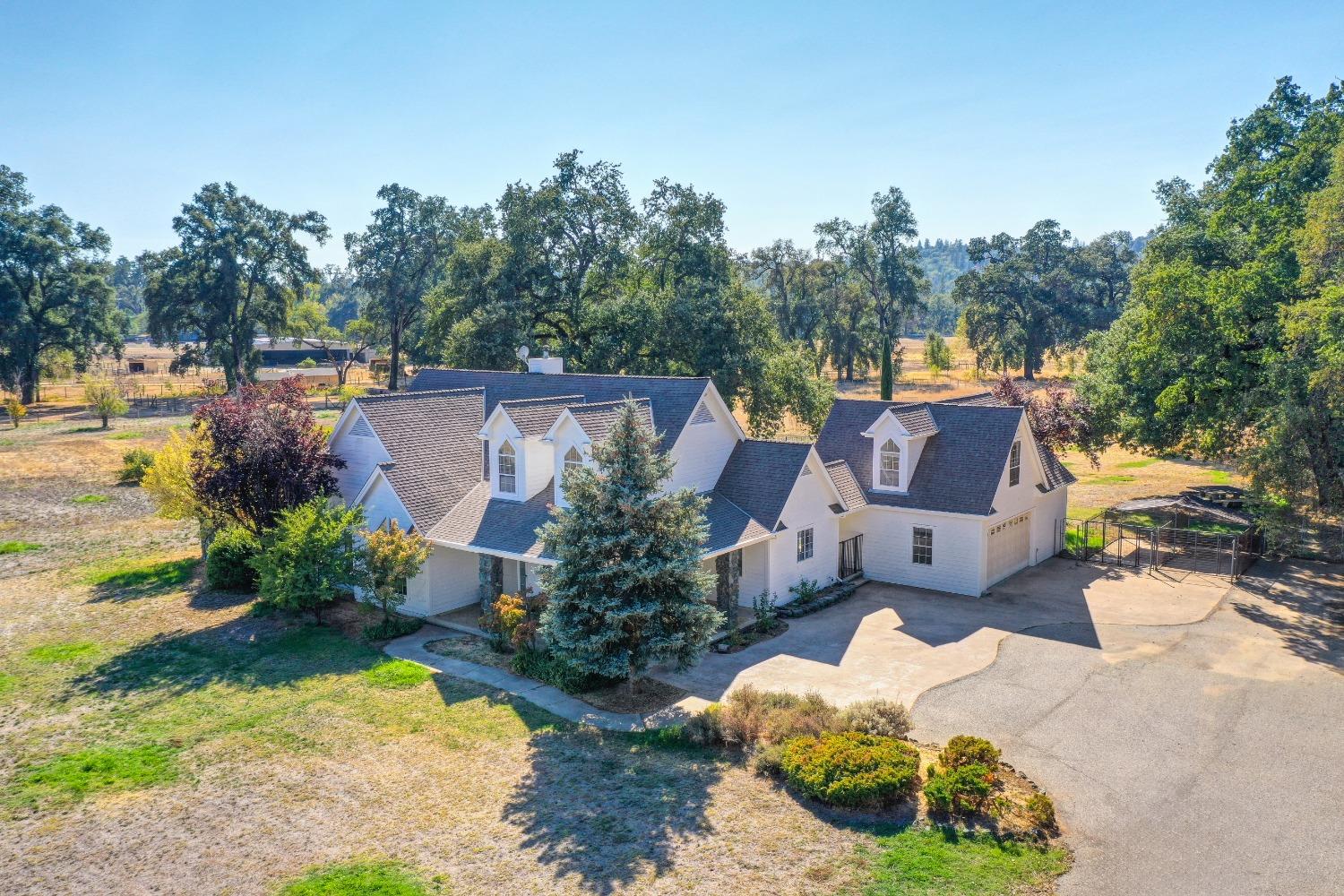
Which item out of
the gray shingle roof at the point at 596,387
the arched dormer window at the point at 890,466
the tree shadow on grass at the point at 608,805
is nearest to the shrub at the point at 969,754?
the tree shadow on grass at the point at 608,805

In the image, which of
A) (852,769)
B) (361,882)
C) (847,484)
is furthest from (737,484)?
(361,882)

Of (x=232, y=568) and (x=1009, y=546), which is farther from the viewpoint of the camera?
(x=1009, y=546)

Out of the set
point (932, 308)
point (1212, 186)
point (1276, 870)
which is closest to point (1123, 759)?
point (1276, 870)

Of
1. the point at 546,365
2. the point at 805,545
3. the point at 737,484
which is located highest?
the point at 546,365

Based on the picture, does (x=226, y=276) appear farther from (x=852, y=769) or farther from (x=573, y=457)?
(x=852, y=769)

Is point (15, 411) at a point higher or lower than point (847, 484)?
higher

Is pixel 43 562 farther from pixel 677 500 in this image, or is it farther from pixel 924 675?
pixel 924 675

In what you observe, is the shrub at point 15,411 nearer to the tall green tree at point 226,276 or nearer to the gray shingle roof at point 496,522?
the tall green tree at point 226,276
